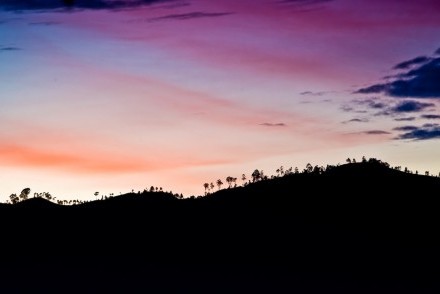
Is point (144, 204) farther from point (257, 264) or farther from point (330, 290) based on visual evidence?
point (330, 290)

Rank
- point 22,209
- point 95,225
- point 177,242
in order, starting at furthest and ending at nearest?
point 22,209, point 95,225, point 177,242

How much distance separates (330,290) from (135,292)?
21.8 feet

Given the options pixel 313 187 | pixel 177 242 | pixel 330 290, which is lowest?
pixel 330 290

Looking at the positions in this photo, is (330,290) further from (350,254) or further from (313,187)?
(313,187)

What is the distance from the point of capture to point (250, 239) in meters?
40.1

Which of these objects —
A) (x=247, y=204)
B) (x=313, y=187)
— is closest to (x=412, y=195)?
(x=313, y=187)

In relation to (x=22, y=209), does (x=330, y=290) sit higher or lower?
lower

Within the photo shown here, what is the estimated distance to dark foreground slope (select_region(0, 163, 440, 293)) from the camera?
32.1 m

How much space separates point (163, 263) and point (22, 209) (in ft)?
44.9

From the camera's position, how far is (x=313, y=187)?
50.2 m

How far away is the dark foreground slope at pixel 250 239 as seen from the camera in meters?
32.1

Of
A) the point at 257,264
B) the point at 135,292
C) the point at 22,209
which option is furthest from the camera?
the point at 22,209

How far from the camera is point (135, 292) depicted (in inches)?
1129

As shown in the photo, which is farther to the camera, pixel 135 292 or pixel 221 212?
pixel 221 212
